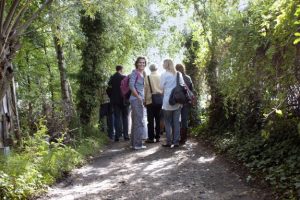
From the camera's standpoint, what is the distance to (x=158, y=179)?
6547 mm

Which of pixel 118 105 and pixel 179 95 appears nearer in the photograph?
pixel 179 95

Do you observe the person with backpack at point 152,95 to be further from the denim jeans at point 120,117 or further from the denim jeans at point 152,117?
the denim jeans at point 120,117

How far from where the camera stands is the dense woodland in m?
5.39

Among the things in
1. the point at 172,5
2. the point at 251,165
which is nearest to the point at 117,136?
the point at 172,5

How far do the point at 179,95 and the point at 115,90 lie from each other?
2.96 meters

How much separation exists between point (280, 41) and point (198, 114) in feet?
25.3

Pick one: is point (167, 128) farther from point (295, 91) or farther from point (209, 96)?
point (295, 91)

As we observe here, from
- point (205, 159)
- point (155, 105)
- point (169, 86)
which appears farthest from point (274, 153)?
point (155, 105)

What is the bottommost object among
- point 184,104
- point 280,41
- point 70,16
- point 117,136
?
point 117,136

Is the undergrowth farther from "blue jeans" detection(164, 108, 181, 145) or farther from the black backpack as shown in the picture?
the black backpack

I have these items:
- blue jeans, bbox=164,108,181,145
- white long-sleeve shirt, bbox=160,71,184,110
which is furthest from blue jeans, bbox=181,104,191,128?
white long-sleeve shirt, bbox=160,71,184,110

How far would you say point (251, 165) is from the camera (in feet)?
21.1

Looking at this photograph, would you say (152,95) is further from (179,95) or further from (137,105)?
(179,95)

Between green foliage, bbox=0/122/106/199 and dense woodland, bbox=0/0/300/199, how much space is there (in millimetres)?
17
